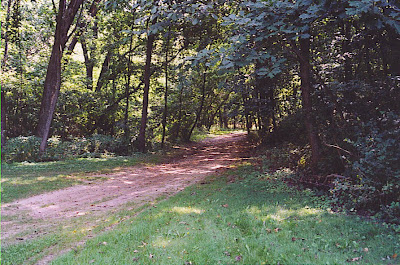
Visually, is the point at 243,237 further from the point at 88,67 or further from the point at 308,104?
the point at 88,67

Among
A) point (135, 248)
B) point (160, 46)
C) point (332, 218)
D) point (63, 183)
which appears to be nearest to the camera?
point (135, 248)

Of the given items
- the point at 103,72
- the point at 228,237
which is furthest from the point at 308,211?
the point at 103,72

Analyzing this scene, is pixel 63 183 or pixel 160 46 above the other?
pixel 160 46

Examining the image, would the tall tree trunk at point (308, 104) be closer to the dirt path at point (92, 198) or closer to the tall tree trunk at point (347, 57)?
the tall tree trunk at point (347, 57)

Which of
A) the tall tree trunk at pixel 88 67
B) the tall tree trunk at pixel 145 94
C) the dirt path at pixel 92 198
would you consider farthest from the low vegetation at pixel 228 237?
the tall tree trunk at pixel 88 67

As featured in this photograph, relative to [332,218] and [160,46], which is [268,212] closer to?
[332,218]

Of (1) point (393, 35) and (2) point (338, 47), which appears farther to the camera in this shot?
(2) point (338, 47)

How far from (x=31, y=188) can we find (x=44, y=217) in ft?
9.08

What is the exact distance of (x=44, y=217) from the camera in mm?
6125

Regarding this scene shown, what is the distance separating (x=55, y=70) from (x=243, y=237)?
43.5ft

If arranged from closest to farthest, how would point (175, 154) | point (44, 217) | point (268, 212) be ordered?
point (268, 212), point (44, 217), point (175, 154)

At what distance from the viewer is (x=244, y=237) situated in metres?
4.53

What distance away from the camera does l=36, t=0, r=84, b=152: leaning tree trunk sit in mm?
13531

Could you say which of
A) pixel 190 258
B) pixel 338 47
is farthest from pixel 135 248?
pixel 338 47
